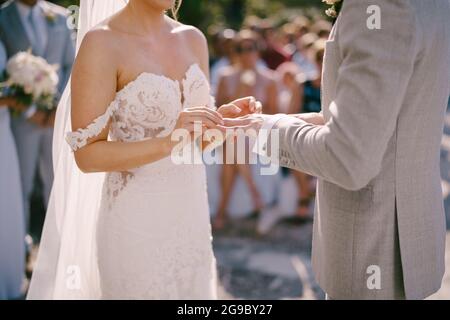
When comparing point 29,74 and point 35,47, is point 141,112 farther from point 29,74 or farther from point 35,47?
point 35,47

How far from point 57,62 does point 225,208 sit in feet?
8.72

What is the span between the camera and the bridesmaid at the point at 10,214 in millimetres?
4633

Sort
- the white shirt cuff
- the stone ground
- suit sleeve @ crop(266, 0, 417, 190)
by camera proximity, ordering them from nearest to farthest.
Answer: suit sleeve @ crop(266, 0, 417, 190) → the white shirt cuff → the stone ground

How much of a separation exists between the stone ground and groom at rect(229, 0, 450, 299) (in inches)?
108

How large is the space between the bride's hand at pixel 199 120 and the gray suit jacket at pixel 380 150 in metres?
0.34

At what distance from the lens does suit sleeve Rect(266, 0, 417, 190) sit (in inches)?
71.6

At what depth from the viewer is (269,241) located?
6398mm

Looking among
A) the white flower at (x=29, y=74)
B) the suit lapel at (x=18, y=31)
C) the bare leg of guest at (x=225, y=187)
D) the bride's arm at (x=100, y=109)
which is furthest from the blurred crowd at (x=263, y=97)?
Answer: the bride's arm at (x=100, y=109)

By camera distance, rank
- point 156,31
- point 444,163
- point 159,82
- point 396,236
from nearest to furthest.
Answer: point 396,236 → point 159,82 → point 156,31 → point 444,163

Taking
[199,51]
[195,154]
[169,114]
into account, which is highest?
[199,51]

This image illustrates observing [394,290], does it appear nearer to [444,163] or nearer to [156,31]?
[156,31]

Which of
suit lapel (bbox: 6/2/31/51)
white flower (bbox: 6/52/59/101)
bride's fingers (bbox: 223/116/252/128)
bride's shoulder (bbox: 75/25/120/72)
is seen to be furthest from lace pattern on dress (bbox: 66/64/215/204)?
suit lapel (bbox: 6/2/31/51)

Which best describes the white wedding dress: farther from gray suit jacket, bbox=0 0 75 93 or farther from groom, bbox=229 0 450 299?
gray suit jacket, bbox=0 0 75 93

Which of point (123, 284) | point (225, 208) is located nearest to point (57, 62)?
point (225, 208)
